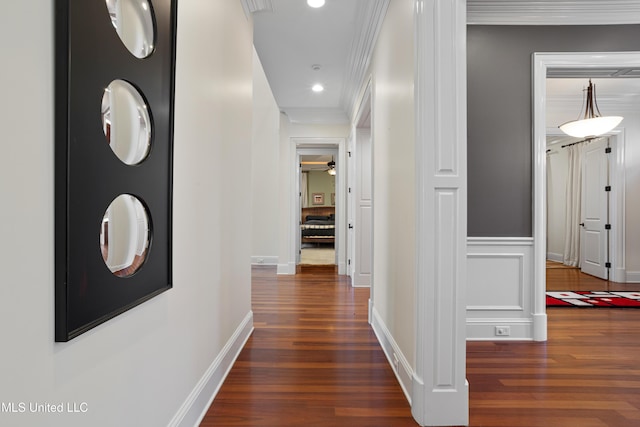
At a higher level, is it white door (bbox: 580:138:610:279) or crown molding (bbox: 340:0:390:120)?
crown molding (bbox: 340:0:390:120)

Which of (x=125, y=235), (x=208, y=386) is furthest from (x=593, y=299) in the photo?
(x=125, y=235)

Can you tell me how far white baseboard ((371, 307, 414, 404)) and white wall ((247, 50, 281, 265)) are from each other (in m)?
4.21

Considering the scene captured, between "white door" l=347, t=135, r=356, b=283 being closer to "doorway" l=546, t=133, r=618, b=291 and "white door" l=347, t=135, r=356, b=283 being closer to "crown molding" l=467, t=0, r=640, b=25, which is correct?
"crown molding" l=467, t=0, r=640, b=25

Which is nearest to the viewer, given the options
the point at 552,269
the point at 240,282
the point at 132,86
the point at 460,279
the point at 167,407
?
the point at 132,86

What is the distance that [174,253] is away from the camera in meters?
1.42

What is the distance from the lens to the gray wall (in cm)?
288

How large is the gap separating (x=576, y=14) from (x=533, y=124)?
993mm

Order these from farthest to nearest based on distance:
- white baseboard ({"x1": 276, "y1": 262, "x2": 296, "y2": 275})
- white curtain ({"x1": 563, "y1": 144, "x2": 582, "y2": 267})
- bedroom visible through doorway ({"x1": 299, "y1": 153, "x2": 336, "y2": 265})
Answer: bedroom visible through doorway ({"x1": 299, "y1": 153, "x2": 336, "y2": 265}), white curtain ({"x1": 563, "y1": 144, "x2": 582, "y2": 267}), white baseboard ({"x1": 276, "y1": 262, "x2": 296, "y2": 275})

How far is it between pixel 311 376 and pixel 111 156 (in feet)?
5.80

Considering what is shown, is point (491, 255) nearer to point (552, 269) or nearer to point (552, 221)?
point (552, 269)

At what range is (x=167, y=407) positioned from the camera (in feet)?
4.47

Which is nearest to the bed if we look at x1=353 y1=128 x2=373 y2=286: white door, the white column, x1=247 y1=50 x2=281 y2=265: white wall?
x1=247 y1=50 x2=281 y2=265: white wall

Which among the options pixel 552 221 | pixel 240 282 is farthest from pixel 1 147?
pixel 552 221

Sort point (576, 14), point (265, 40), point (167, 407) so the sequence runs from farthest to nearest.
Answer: point (265, 40) → point (576, 14) → point (167, 407)
